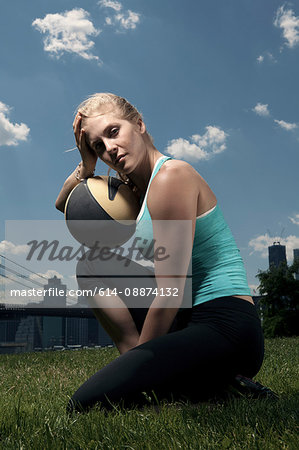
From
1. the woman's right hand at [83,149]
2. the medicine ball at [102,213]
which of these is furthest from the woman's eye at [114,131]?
the medicine ball at [102,213]

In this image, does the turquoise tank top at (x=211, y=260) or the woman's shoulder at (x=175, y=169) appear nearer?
the woman's shoulder at (x=175, y=169)

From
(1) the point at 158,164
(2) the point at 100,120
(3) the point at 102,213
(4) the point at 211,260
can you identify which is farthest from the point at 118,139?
(4) the point at 211,260

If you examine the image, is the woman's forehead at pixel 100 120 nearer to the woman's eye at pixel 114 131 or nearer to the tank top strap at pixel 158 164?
the woman's eye at pixel 114 131

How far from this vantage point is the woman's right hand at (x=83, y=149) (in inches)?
143

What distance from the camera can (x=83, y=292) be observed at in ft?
12.6

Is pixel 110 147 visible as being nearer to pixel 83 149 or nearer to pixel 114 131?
pixel 114 131

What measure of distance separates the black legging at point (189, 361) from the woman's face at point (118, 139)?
123 centimetres

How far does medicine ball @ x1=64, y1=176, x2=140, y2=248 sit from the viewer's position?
3.92 meters

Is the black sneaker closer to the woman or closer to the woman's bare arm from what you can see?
the woman

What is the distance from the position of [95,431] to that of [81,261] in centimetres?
164

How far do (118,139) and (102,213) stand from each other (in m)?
0.74

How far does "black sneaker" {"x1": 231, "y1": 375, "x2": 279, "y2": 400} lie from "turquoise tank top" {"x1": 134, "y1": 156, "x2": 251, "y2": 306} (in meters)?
0.68

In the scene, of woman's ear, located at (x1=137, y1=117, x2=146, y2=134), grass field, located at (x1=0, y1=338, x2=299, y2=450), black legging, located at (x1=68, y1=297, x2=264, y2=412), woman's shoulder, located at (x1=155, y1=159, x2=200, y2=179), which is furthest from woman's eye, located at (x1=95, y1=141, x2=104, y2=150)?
grass field, located at (x1=0, y1=338, x2=299, y2=450)

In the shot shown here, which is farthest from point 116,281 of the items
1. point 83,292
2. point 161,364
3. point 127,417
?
point 127,417
